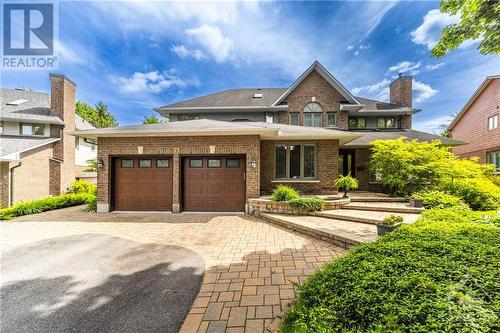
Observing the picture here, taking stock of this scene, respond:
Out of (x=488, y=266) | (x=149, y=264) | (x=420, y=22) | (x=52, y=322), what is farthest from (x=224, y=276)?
(x=420, y=22)

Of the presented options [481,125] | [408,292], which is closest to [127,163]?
[408,292]

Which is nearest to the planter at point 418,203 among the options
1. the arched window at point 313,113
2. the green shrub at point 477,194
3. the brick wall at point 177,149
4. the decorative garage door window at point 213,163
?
the green shrub at point 477,194

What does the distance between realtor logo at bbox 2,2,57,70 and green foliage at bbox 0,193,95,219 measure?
5501 mm

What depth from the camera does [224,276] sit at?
3412mm

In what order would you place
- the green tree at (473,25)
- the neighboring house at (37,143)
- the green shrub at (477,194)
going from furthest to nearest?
the neighboring house at (37,143)
the green shrub at (477,194)
the green tree at (473,25)

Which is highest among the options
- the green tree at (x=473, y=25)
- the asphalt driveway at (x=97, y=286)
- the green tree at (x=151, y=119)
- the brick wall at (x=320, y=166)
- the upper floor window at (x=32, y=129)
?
the green tree at (x=151, y=119)

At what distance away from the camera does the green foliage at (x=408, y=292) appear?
1420 mm

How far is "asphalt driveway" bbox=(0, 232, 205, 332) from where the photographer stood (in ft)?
7.98

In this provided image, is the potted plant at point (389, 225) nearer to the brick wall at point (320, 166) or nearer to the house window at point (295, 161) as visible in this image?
the brick wall at point (320, 166)

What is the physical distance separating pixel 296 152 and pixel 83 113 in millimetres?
39094

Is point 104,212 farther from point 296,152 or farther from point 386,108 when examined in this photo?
point 386,108

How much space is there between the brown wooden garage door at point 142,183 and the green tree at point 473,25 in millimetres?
10198

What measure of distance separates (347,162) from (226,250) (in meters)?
9.53

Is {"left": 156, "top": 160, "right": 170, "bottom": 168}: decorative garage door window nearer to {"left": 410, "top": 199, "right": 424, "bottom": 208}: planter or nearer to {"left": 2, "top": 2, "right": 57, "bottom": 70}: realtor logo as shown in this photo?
{"left": 2, "top": 2, "right": 57, "bottom": 70}: realtor logo
